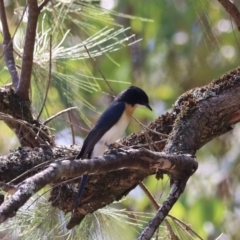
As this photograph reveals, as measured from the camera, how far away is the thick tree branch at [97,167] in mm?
1612

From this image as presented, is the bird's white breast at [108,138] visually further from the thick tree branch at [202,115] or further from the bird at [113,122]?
the thick tree branch at [202,115]

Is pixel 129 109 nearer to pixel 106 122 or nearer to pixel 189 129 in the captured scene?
pixel 106 122

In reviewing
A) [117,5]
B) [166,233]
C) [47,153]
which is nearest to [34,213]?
[47,153]

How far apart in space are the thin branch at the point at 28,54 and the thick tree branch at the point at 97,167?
3.16 feet

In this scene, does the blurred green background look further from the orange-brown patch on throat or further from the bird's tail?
the bird's tail

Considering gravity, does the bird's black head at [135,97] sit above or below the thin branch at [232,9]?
above

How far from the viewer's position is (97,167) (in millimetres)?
2020

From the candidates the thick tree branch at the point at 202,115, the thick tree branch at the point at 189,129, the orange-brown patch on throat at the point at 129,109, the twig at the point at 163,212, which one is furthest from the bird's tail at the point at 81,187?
the orange-brown patch on throat at the point at 129,109

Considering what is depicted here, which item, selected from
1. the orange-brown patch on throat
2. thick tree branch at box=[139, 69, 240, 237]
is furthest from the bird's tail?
the orange-brown patch on throat

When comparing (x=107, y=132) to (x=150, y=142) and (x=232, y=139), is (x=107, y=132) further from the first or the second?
(x=232, y=139)

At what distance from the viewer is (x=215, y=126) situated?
8.84ft

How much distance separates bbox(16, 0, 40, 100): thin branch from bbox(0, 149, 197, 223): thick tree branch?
3.16 ft

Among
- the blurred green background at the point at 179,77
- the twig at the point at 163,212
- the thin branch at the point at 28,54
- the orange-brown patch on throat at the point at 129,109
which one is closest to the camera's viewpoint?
the twig at the point at 163,212

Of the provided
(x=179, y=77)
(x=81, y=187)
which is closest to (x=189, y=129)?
(x=81, y=187)
